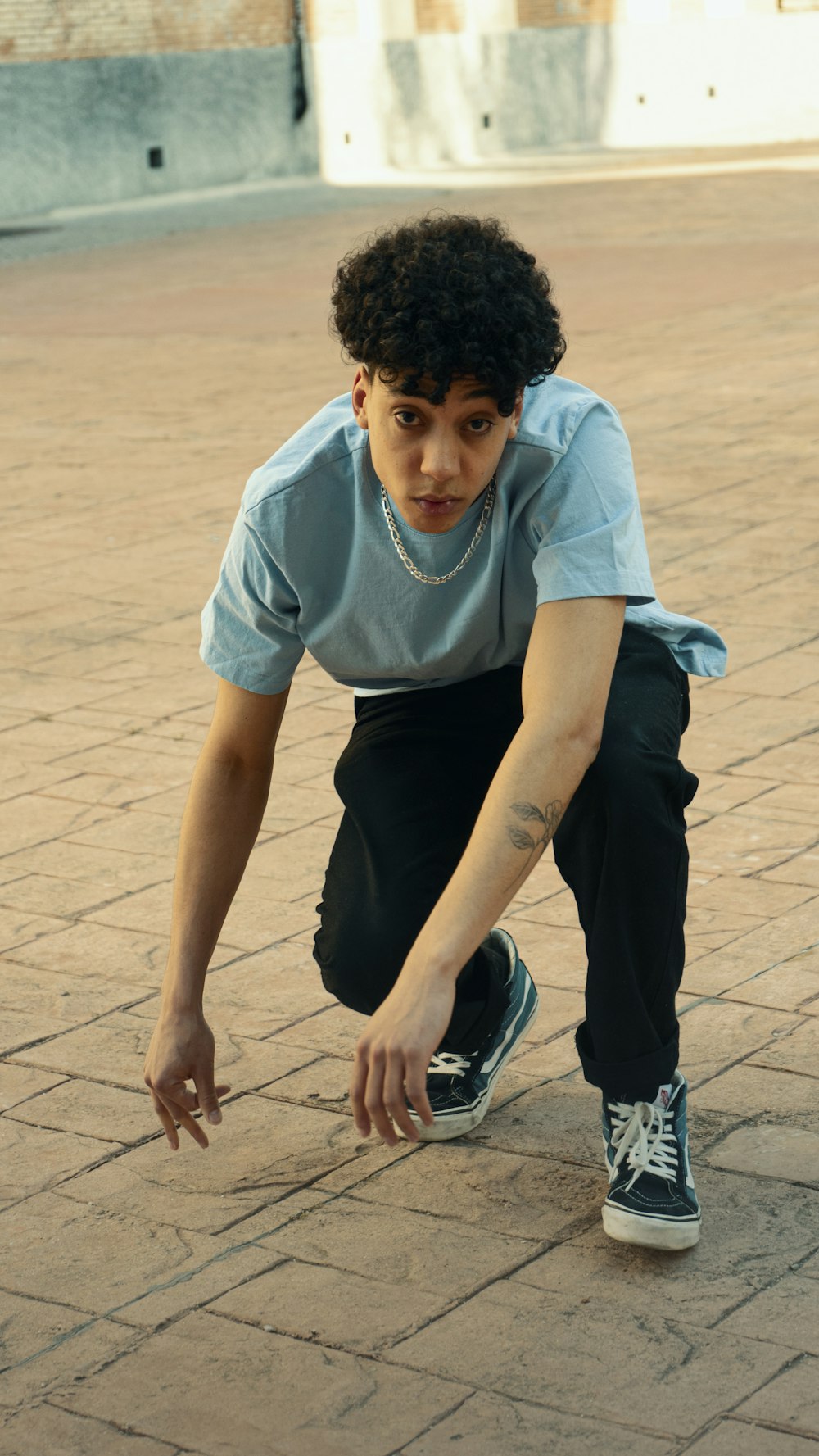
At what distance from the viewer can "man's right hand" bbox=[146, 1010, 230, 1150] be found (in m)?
2.50

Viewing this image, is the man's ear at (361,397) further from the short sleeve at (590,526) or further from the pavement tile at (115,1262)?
the pavement tile at (115,1262)

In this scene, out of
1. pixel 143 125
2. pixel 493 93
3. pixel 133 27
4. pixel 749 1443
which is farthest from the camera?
pixel 493 93

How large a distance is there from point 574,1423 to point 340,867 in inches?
36.4

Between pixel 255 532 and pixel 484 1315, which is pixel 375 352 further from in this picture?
pixel 484 1315

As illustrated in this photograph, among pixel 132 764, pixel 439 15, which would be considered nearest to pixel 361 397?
pixel 132 764

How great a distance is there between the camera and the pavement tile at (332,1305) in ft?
7.66

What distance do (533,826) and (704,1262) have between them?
0.64 m

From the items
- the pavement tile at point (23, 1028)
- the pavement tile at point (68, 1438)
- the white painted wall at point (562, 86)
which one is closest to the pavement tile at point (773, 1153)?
the pavement tile at point (68, 1438)

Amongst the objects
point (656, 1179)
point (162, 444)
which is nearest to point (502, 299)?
point (656, 1179)

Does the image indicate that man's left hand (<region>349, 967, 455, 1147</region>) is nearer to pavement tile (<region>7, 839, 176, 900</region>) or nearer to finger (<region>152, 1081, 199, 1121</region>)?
finger (<region>152, 1081, 199, 1121</region>)

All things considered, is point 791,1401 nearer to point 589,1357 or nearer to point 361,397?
point 589,1357

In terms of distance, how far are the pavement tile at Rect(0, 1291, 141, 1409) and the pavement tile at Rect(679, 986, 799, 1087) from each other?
3.34 ft

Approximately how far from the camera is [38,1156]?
9.28ft

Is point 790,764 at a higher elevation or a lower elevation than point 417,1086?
lower
